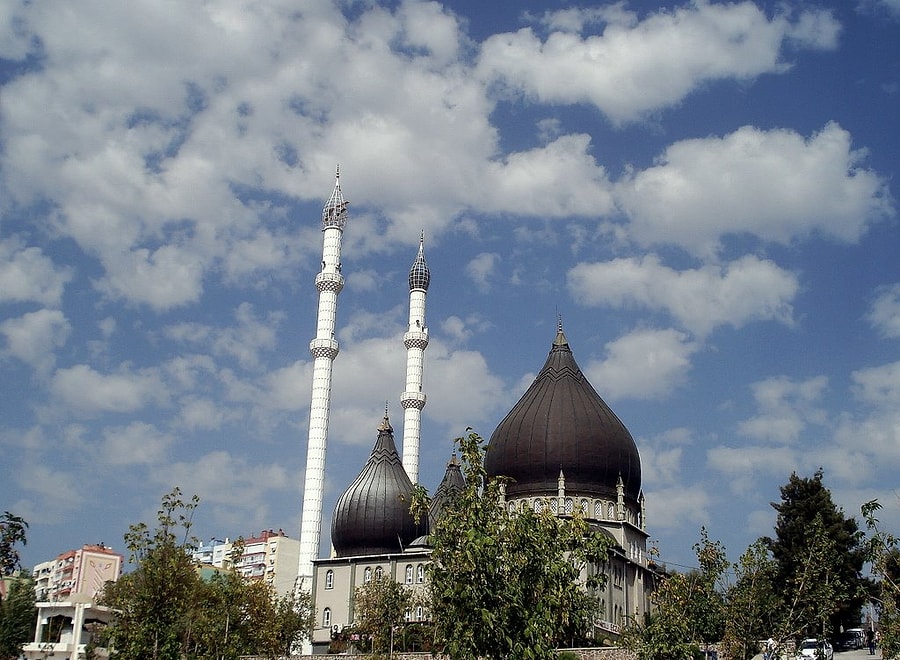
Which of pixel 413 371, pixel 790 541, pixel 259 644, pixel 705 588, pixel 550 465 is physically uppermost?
pixel 413 371

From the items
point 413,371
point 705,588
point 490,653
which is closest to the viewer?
point 490,653

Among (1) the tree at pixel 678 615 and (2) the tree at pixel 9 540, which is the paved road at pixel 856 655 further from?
(2) the tree at pixel 9 540

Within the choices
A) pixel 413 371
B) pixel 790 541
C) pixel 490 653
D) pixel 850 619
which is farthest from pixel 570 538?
pixel 413 371

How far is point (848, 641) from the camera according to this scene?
40688mm

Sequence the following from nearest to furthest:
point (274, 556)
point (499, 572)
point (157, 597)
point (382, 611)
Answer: point (499, 572) < point (157, 597) < point (382, 611) < point (274, 556)

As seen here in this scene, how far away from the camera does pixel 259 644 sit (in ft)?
105

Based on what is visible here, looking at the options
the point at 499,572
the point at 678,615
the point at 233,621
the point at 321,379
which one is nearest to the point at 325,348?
→ the point at 321,379

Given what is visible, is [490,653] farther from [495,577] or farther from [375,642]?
[375,642]

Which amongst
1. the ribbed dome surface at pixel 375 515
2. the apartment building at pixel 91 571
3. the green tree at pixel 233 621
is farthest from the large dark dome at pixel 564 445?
the apartment building at pixel 91 571

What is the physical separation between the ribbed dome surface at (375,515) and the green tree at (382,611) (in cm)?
1504

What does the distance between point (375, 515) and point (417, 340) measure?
20.1 meters

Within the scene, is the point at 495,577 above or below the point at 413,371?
below

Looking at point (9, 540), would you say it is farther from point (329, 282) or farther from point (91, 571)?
point (91, 571)

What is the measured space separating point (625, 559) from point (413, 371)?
2495 cm
